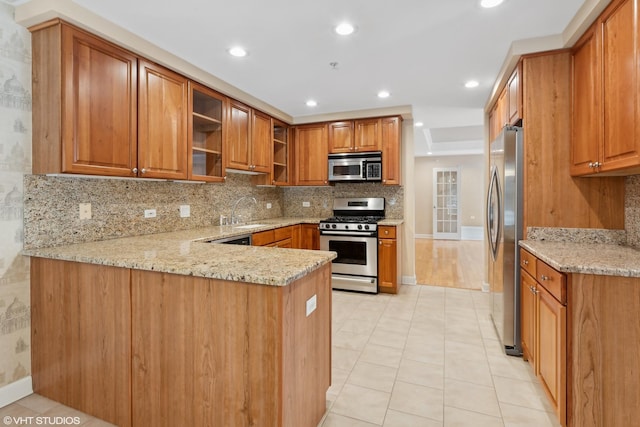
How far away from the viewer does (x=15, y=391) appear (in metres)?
1.98

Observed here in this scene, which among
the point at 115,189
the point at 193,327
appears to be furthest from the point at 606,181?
the point at 115,189

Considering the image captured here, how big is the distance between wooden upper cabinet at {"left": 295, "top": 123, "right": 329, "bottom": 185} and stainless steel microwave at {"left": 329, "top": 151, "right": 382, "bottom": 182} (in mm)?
134

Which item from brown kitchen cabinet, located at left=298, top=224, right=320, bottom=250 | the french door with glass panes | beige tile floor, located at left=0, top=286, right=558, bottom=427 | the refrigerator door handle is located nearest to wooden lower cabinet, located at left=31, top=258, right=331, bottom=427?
beige tile floor, located at left=0, top=286, right=558, bottom=427

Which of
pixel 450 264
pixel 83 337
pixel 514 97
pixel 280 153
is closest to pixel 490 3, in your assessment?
pixel 514 97

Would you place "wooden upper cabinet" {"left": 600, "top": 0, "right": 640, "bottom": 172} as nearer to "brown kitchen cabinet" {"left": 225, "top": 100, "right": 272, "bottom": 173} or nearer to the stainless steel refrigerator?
the stainless steel refrigerator

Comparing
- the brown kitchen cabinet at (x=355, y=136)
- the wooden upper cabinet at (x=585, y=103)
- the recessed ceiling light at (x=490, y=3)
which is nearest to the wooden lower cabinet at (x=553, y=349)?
the wooden upper cabinet at (x=585, y=103)

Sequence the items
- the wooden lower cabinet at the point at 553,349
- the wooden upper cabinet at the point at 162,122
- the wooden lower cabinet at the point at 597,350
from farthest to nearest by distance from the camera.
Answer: the wooden upper cabinet at the point at 162,122, the wooden lower cabinet at the point at 553,349, the wooden lower cabinet at the point at 597,350

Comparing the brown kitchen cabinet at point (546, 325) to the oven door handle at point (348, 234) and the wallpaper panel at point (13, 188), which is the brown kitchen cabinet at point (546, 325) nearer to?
the oven door handle at point (348, 234)

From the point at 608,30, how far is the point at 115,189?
3484 millimetres

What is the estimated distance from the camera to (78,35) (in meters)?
2.01

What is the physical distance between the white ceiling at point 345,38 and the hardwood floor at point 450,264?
2.60 m

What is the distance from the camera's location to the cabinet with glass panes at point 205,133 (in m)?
2.98

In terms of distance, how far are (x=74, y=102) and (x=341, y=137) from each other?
3153 mm

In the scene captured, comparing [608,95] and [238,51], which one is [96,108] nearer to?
[238,51]
